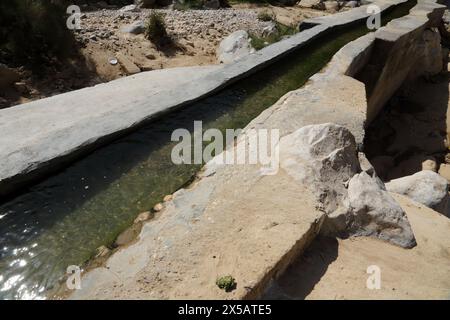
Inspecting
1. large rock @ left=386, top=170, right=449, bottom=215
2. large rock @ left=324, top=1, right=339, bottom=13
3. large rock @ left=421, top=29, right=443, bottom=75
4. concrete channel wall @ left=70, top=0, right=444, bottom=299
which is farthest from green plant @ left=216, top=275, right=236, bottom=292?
large rock @ left=324, top=1, right=339, bottom=13

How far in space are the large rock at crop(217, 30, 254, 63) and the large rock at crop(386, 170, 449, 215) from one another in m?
4.35

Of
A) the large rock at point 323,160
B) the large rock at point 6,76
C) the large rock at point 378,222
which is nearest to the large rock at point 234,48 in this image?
A: the large rock at point 6,76

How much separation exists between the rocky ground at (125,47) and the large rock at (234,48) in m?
0.23

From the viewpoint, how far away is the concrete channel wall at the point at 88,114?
3.28 metres

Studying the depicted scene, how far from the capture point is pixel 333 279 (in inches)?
107

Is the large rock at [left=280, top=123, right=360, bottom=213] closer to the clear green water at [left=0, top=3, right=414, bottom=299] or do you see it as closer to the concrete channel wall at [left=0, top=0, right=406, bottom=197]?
the clear green water at [left=0, top=3, right=414, bottom=299]

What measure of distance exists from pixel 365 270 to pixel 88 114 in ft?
10.8

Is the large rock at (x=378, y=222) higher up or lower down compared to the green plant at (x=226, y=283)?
lower down

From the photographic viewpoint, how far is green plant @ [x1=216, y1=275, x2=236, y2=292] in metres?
2.32

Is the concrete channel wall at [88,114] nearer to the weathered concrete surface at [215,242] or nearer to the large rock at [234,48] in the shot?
the weathered concrete surface at [215,242]
